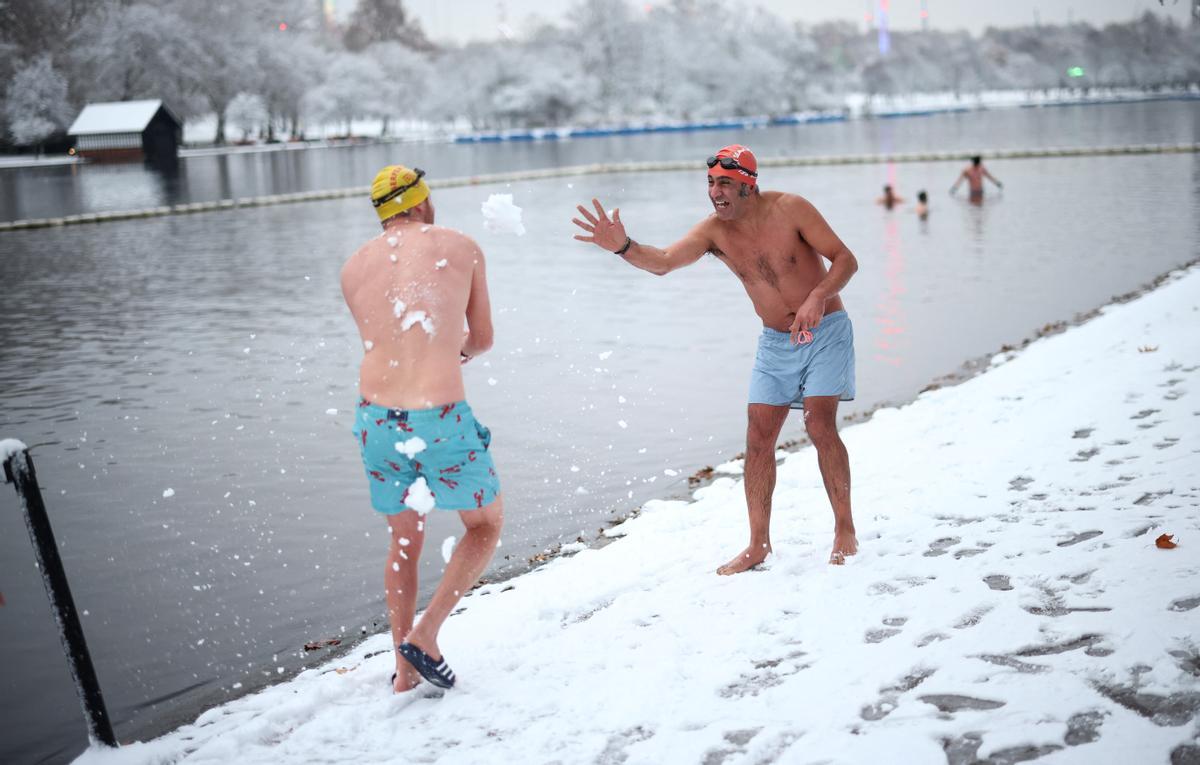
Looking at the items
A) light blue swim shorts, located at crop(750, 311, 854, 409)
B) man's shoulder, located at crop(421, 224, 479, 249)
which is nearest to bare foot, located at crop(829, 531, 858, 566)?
light blue swim shorts, located at crop(750, 311, 854, 409)

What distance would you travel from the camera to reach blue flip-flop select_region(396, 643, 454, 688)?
4.04m

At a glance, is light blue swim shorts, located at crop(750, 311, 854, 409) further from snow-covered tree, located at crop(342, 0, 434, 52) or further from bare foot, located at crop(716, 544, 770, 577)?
snow-covered tree, located at crop(342, 0, 434, 52)

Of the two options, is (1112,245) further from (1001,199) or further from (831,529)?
(831,529)

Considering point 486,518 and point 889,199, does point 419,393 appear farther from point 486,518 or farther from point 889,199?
point 889,199

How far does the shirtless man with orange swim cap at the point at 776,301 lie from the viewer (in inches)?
196

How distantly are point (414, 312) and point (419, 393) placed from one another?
1.00ft

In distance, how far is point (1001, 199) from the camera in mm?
27031

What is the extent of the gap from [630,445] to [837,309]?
3.92 meters

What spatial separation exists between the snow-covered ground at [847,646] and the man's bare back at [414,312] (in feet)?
4.06

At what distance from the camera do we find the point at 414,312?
399cm

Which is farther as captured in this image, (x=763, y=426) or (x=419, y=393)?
(x=763, y=426)

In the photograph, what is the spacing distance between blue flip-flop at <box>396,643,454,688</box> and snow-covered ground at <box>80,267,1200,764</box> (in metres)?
0.10

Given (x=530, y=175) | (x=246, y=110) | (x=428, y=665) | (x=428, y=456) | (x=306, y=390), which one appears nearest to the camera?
(x=428, y=456)

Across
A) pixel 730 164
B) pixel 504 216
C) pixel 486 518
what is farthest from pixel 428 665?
pixel 730 164
